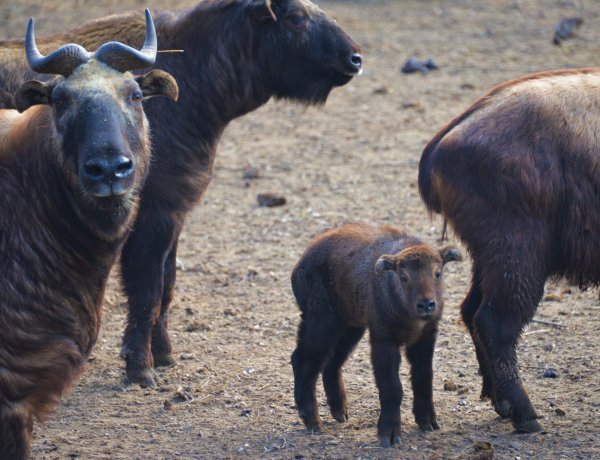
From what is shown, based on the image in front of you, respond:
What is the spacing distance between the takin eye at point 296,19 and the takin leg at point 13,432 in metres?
3.18

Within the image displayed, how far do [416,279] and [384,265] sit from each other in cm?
18

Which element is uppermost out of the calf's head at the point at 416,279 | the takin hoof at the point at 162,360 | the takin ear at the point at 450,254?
the takin ear at the point at 450,254

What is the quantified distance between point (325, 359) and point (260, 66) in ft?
6.98

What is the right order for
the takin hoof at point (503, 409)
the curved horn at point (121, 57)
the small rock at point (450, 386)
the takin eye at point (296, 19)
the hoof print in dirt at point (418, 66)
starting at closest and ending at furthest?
the curved horn at point (121, 57)
the takin hoof at point (503, 409)
the small rock at point (450, 386)
the takin eye at point (296, 19)
the hoof print in dirt at point (418, 66)

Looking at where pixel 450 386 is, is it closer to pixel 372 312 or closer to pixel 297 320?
pixel 372 312

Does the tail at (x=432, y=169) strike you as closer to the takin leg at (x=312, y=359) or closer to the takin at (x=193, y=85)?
the takin leg at (x=312, y=359)

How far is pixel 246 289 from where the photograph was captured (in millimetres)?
7785

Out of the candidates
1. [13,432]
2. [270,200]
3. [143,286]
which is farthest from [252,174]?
[13,432]

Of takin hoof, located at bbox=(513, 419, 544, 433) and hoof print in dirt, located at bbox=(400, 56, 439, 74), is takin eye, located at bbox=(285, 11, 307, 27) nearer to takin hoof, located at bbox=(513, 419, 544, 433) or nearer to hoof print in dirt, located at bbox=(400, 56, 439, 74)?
takin hoof, located at bbox=(513, 419, 544, 433)

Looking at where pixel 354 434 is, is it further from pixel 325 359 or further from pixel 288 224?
pixel 288 224

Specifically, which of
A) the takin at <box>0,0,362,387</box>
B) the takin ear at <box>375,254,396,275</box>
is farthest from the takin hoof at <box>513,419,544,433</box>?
the takin at <box>0,0,362,387</box>

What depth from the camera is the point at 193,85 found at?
656 centimetres

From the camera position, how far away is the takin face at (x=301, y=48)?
665 cm

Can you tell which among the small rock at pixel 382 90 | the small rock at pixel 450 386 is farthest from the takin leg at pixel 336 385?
the small rock at pixel 382 90
